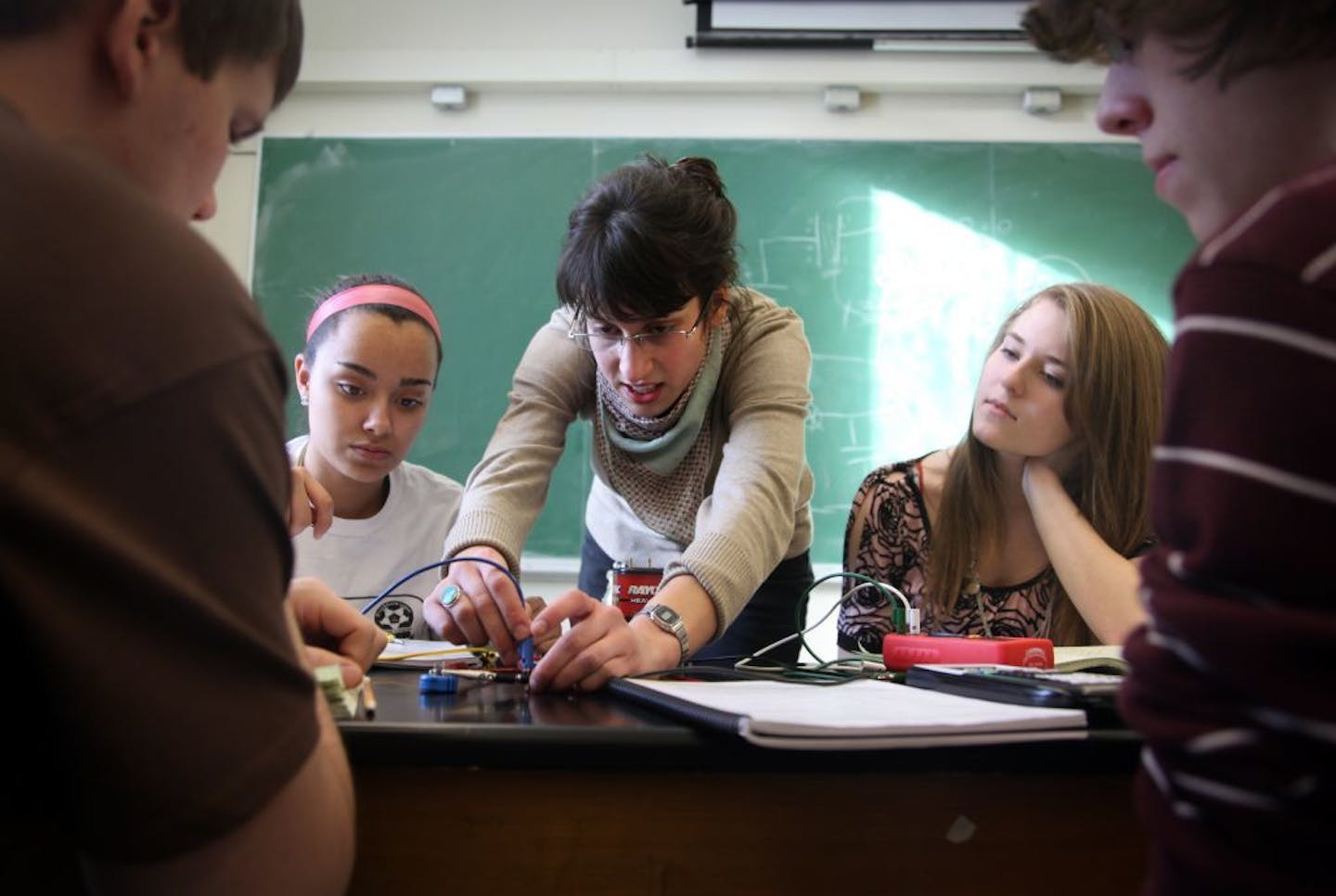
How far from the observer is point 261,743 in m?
0.54

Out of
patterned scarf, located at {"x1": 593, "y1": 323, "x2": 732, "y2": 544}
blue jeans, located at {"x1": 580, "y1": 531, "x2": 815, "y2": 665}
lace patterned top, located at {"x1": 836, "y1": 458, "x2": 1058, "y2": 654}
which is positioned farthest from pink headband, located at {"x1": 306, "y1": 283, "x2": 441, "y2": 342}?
lace patterned top, located at {"x1": 836, "y1": 458, "x2": 1058, "y2": 654}

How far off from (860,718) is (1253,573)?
32cm

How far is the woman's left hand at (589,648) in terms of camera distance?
1.05 meters

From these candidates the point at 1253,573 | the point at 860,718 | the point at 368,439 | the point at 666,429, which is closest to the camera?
the point at 1253,573

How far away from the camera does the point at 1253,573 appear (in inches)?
19.9

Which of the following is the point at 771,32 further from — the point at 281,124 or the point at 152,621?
the point at 152,621

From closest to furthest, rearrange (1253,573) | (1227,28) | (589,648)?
(1253,573) → (1227,28) → (589,648)

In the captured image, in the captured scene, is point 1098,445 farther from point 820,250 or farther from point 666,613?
point 820,250

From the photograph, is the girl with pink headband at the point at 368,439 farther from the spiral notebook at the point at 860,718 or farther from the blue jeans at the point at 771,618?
the spiral notebook at the point at 860,718

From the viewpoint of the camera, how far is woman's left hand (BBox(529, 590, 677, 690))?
1.05 m

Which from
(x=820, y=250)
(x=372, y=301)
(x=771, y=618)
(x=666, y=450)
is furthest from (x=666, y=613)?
(x=820, y=250)

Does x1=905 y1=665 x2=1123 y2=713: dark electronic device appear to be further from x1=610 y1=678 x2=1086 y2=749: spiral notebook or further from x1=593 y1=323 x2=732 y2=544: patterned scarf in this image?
x1=593 y1=323 x2=732 y2=544: patterned scarf

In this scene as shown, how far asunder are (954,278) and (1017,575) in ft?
5.60

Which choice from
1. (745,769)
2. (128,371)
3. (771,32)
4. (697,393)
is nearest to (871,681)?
(745,769)
